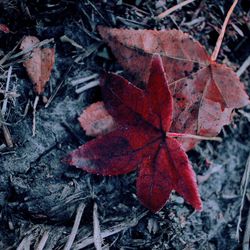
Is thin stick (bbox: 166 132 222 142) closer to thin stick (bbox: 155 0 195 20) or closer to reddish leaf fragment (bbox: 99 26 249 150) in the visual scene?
reddish leaf fragment (bbox: 99 26 249 150)

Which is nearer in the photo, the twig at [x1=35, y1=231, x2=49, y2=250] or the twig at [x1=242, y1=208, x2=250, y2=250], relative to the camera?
the twig at [x1=35, y1=231, x2=49, y2=250]

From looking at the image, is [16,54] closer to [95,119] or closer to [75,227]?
[95,119]

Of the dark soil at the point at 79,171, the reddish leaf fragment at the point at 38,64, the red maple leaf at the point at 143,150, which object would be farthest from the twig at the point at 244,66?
the reddish leaf fragment at the point at 38,64

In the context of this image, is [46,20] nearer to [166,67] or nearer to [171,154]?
[166,67]

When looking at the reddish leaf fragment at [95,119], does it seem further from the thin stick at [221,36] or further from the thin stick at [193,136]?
the thin stick at [221,36]

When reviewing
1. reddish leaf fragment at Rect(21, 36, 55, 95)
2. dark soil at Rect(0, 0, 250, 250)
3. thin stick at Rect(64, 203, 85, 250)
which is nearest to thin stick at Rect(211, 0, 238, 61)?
dark soil at Rect(0, 0, 250, 250)

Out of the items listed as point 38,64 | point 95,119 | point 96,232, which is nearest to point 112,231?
Answer: point 96,232
